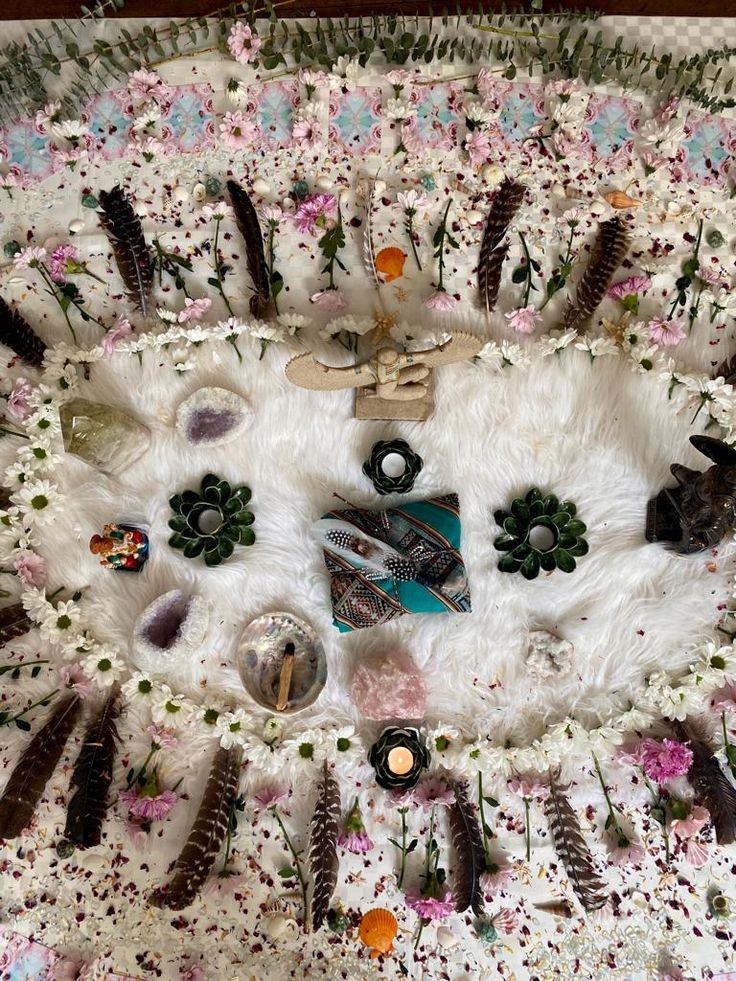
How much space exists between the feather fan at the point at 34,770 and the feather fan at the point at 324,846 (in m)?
0.70

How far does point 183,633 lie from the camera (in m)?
1.71

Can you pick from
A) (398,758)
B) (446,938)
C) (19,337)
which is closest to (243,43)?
(19,337)

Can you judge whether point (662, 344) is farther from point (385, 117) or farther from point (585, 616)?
point (385, 117)

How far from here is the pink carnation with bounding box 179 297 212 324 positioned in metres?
1.79

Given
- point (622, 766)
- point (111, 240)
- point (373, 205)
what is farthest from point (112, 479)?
point (622, 766)

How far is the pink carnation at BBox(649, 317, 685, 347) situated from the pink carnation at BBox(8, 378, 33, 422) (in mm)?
1701

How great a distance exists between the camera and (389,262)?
179 centimetres

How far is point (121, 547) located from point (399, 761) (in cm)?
90

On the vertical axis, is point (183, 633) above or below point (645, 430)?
below

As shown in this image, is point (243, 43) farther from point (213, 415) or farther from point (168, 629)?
point (168, 629)

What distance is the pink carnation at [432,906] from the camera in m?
1.70

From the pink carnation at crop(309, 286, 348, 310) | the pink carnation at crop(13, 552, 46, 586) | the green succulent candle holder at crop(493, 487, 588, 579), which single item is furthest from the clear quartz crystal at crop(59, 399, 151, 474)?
the green succulent candle holder at crop(493, 487, 588, 579)

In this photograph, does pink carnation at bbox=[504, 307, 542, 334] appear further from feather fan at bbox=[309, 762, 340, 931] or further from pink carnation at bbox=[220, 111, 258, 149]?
feather fan at bbox=[309, 762, 340, 931]

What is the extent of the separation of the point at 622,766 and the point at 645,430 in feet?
2.99
